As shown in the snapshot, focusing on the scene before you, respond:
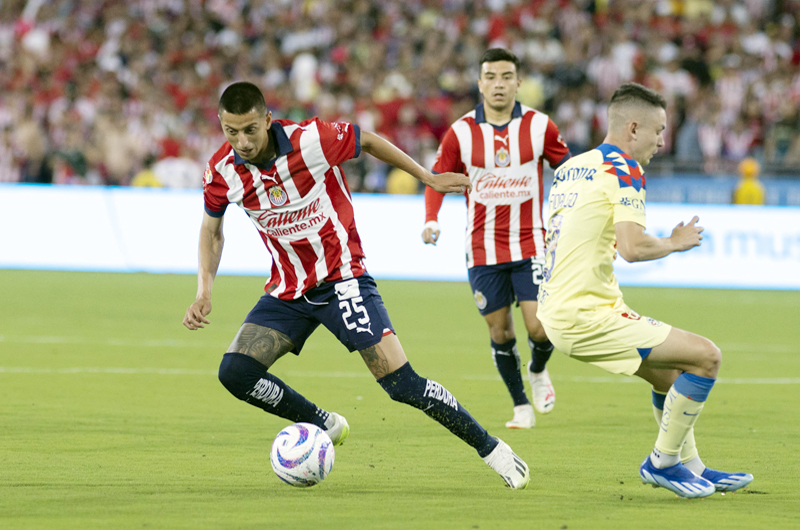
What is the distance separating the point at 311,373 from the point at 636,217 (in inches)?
198

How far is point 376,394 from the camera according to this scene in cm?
848

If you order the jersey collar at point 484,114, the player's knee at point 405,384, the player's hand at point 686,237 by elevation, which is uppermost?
the jersey collar at point 484,114

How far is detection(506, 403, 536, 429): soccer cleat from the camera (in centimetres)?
724

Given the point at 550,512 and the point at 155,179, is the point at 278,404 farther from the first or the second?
the point at 155,179

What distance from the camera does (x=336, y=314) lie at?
561 cm

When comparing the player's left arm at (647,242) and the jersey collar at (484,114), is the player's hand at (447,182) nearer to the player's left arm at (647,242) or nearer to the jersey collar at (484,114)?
the player's left arm at (647,242)

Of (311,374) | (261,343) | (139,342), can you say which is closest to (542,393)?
(311,374)

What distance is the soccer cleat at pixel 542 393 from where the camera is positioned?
7.77m

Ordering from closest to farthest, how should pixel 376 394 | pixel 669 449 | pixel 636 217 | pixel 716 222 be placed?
1. pixel 636 217
2. pixel 669 449
3. pixel 376 394
4. pixel 716 222

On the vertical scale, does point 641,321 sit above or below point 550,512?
above

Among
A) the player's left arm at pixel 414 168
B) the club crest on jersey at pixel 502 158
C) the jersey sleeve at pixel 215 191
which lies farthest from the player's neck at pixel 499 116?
the jersey sleeve at pixel 215 191

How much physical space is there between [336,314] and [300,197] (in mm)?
→ 629

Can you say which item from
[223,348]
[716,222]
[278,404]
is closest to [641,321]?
[278,404]

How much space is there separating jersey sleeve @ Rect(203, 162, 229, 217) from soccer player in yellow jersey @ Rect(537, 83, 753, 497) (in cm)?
171
